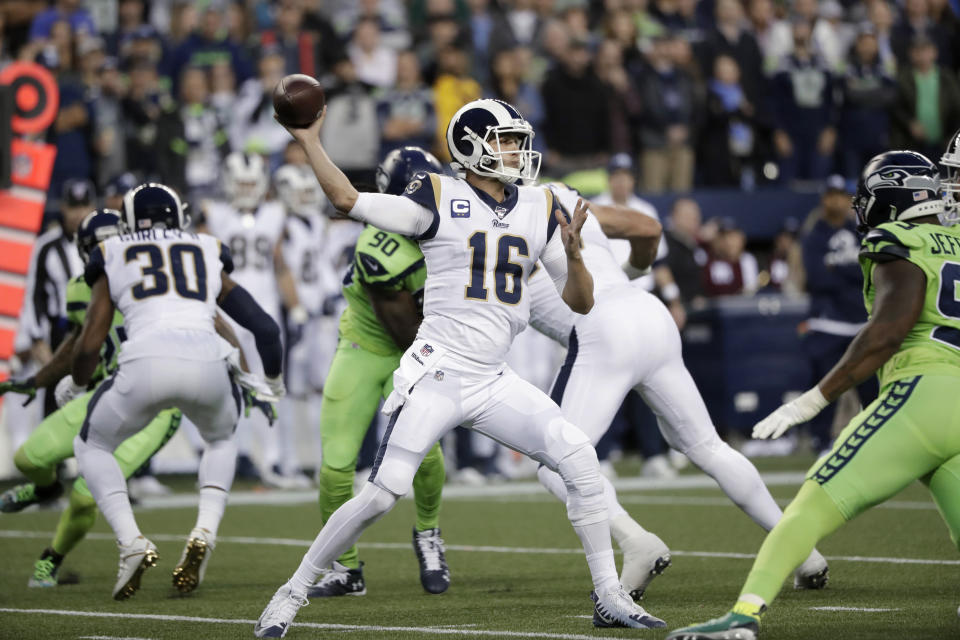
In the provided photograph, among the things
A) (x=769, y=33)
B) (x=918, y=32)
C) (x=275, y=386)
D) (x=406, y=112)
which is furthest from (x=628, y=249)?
(x=918, y=32)

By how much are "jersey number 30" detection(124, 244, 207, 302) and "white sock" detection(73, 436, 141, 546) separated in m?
0.71

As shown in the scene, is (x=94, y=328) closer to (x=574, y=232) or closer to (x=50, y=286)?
(x=574, y=232)

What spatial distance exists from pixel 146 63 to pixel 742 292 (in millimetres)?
5819

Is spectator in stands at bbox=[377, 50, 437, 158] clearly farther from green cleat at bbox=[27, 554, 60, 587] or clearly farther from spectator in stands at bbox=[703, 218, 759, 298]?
green cleat at bbox=[27, 554, 60, 587]

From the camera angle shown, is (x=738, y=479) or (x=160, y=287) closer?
(x=738, y=479)

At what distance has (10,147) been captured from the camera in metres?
11.3

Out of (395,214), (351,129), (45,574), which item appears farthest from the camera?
(351,129)

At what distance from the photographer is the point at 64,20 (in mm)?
14273

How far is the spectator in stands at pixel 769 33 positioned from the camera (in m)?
16.7

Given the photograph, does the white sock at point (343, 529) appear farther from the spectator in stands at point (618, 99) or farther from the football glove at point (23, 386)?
the spectator in stands at point (618, 99)

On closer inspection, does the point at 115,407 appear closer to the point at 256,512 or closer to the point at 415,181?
the point at 415,181

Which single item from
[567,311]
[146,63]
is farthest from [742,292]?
[567,311]

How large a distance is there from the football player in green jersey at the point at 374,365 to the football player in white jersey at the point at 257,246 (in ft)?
15.9

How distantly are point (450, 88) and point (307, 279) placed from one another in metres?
2.72
